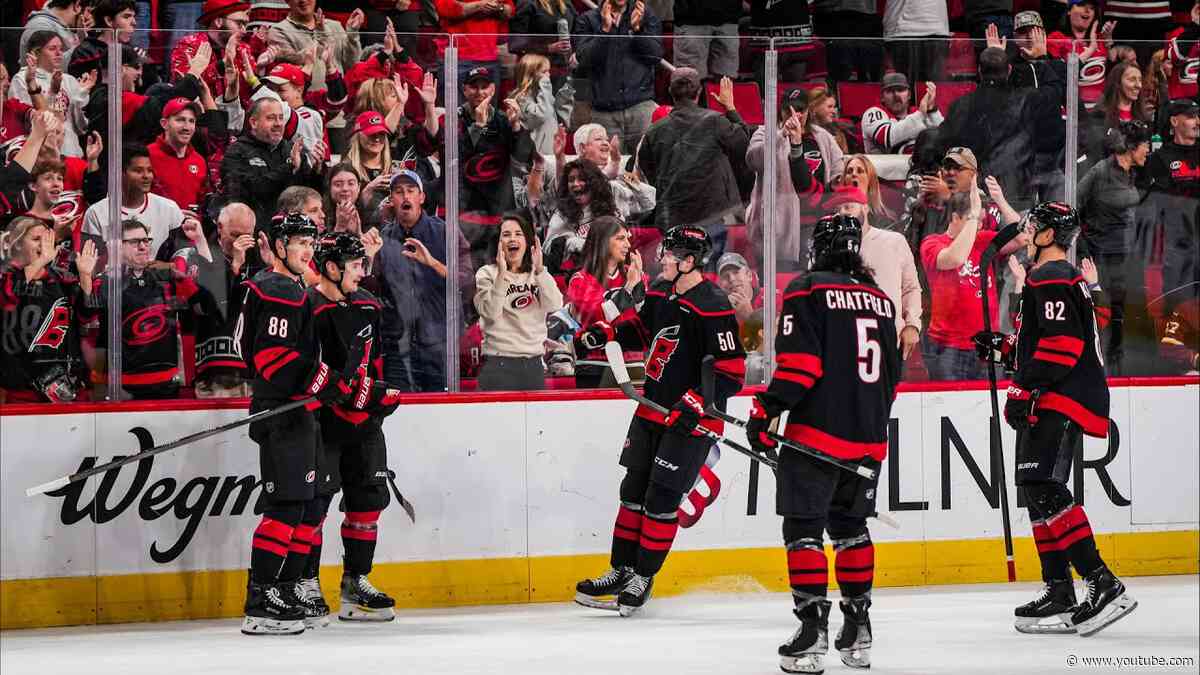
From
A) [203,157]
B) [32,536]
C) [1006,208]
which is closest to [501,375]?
[203,157]

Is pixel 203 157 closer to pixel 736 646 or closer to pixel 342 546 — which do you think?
pixel 342 546

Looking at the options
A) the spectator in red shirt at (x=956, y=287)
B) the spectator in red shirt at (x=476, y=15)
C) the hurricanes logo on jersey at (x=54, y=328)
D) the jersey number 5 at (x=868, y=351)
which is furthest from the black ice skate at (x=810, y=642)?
the spectator in red shirt at (x=476, y=15)

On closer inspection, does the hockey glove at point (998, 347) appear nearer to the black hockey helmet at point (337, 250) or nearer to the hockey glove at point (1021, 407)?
the hockey glove at point (1021, 407)

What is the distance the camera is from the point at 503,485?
6691 millimetres

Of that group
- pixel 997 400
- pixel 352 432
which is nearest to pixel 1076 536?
pixel 997 400

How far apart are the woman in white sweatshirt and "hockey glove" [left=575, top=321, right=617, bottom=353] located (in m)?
0.15

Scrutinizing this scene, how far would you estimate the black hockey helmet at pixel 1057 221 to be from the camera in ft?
19.5

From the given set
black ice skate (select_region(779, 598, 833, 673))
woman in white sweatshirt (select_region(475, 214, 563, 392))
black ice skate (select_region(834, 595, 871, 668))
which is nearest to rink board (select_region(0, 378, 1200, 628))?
woman in white sweatshirt (select_region(475, 214, 563, 392))

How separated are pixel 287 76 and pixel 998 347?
9.98 ft

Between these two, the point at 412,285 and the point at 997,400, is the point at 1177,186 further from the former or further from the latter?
the point at 412,285

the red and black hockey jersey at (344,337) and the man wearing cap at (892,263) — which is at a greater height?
the man wearing cap at (892,263)

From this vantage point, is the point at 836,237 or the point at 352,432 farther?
the point at 352,432

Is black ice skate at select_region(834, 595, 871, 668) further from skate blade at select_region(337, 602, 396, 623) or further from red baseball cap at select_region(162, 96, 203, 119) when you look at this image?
red baseball cap at select_region(162, 96, 203, 119)

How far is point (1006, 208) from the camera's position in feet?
23.9
